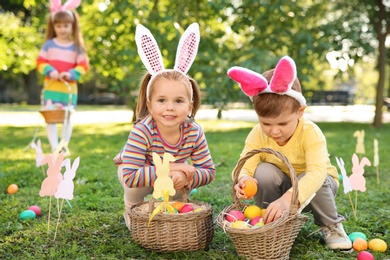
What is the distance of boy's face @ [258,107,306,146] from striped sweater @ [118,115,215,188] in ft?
1.48

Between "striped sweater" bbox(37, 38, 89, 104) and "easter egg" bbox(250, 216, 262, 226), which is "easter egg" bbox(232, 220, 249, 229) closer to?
"easter egg" bbox(250, 216, 262, 226)

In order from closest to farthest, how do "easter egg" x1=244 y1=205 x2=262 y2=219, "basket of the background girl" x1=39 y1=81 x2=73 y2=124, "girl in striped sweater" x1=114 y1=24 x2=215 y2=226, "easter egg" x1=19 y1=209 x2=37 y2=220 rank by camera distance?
"easter egg" x1=244 y1=205 x2=262 y2=219 < "girl in striped sweater" x1=114 y1=24 x2=215 y2=226 < "easter egg" x1=19 y1=209 x2=37 y2=220 < "basket of the background girl" x1=39 y1=81 x2=73 y2=124

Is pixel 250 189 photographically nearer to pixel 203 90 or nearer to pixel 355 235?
pixel 355 235

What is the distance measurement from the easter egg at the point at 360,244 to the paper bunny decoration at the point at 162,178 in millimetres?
1047

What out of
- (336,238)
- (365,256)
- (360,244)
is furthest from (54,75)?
(365,256)

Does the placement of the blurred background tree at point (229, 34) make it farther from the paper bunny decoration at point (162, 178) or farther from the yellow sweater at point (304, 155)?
the paper bunny decoration at point (162, 178)

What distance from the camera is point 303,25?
995 cm

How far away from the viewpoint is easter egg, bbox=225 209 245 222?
2381mm

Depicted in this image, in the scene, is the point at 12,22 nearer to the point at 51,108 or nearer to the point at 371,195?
the point at 51,108

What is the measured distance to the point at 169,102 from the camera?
2604 millimetres

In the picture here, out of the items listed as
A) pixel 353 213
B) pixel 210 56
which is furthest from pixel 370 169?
pixel 210 56

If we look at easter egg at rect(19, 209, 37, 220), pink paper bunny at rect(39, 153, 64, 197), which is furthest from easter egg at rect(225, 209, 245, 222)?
easter egg at rect(19, 209, 37, 220)

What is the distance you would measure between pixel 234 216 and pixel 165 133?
639mm

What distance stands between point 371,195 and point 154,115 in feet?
6.75
